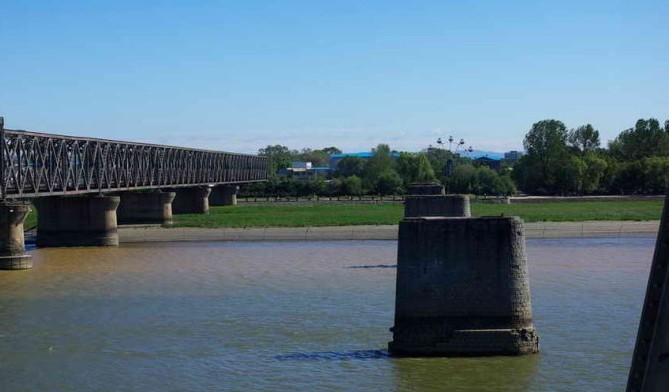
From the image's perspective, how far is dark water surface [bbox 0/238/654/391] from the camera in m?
24.8

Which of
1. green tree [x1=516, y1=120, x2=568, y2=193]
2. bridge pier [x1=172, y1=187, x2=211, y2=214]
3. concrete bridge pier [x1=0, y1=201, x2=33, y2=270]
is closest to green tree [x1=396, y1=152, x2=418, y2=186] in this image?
green tree [x1=516, y1=120, x2=568, y2=193]

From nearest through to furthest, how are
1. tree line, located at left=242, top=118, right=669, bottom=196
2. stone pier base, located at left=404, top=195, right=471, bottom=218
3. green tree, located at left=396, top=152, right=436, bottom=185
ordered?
stone pier base, located at left=404, top=195, right=471, bottom=218 → tree line, located at left=242, top=118, right=669, bottom=196 → green tree, located at left=396, top=152, right=436, bottom=185

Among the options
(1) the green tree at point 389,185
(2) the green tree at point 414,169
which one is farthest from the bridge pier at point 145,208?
(2) the green tree at point 414,169

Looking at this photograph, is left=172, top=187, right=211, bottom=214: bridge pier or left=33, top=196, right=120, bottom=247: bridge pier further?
left=172, top=187, right=211, bottom=214: bridge pier

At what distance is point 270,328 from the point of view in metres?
32.6

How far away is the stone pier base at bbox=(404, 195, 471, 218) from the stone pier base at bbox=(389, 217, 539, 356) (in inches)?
882

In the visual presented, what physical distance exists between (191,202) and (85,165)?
1553 inches

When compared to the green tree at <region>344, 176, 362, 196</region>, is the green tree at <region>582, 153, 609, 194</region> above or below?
above

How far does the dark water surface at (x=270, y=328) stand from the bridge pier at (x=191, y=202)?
61.2 m

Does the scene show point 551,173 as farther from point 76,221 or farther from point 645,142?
point 76,221

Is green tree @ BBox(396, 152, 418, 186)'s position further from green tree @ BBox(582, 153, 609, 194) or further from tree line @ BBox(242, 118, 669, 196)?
green tree @ BBox(582, 153, 609, 194)

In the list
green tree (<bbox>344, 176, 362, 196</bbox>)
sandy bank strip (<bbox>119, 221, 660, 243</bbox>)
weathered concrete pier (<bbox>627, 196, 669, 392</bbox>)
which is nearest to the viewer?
weathered concrete pier (<bbox>627, 196, 669, 392</bbox>)

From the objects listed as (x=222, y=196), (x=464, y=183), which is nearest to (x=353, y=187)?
(x=464, y=183)

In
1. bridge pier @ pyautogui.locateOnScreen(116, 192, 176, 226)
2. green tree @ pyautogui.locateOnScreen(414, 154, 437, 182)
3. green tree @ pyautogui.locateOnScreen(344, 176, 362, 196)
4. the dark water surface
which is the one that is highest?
green tree @ pyautogui.locateOnScreen(414, 154, 437, 182)
